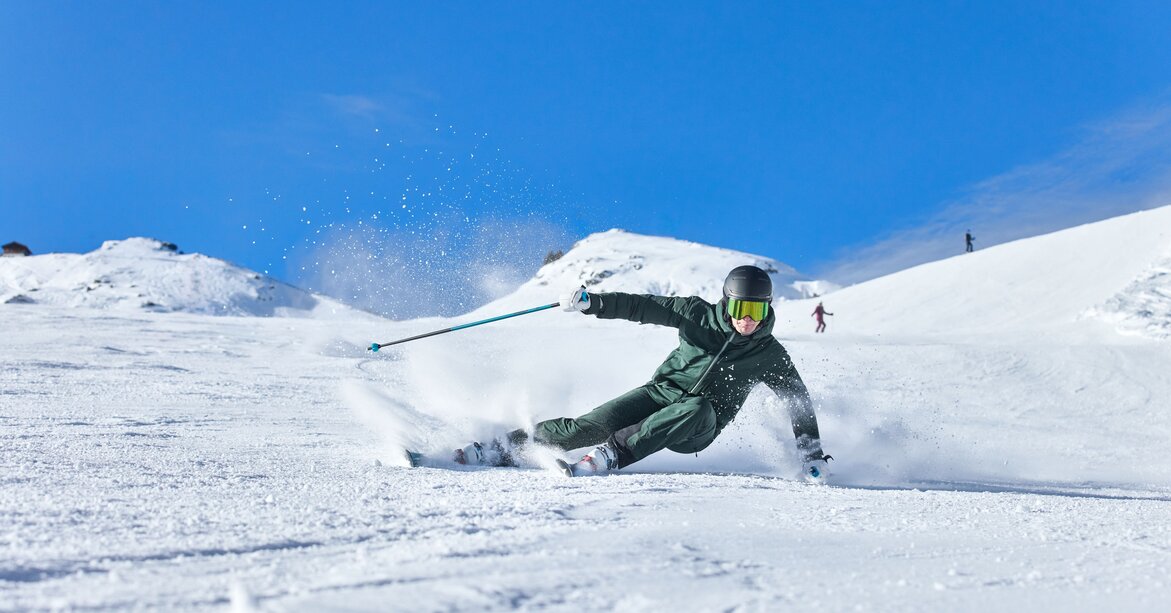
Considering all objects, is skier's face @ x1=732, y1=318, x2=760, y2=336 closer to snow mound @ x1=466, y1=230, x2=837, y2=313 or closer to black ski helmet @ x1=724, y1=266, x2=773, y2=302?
black ski helmet @ x1=724, y1=266, x2=773, y2=302

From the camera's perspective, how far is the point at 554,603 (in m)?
1.45

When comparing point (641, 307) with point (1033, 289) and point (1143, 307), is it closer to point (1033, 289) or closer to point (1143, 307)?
point (1143, 307)

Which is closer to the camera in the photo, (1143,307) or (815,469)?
(815,469)

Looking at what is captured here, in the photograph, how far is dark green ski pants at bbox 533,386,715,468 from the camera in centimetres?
396

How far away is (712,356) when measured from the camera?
Result: 4281 millimetres

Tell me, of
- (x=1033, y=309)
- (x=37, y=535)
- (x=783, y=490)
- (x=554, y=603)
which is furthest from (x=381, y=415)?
(x=1033, y=309)

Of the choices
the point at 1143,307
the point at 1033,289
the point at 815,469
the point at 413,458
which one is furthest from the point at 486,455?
the point at 1033,289

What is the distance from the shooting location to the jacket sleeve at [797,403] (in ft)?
14.3

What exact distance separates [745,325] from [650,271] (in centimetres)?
7640

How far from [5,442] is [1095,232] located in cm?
2798

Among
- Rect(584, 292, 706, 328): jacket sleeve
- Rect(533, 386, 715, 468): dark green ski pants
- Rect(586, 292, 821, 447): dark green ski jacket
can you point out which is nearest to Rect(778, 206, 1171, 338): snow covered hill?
Rect(586, 292, 821, 447): dark green ski jacket

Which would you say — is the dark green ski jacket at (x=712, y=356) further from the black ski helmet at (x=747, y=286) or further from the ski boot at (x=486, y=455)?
the ski boot at (x=486, y=455)

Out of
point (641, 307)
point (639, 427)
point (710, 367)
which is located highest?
point (641, 307)

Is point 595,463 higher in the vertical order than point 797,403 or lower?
lower
